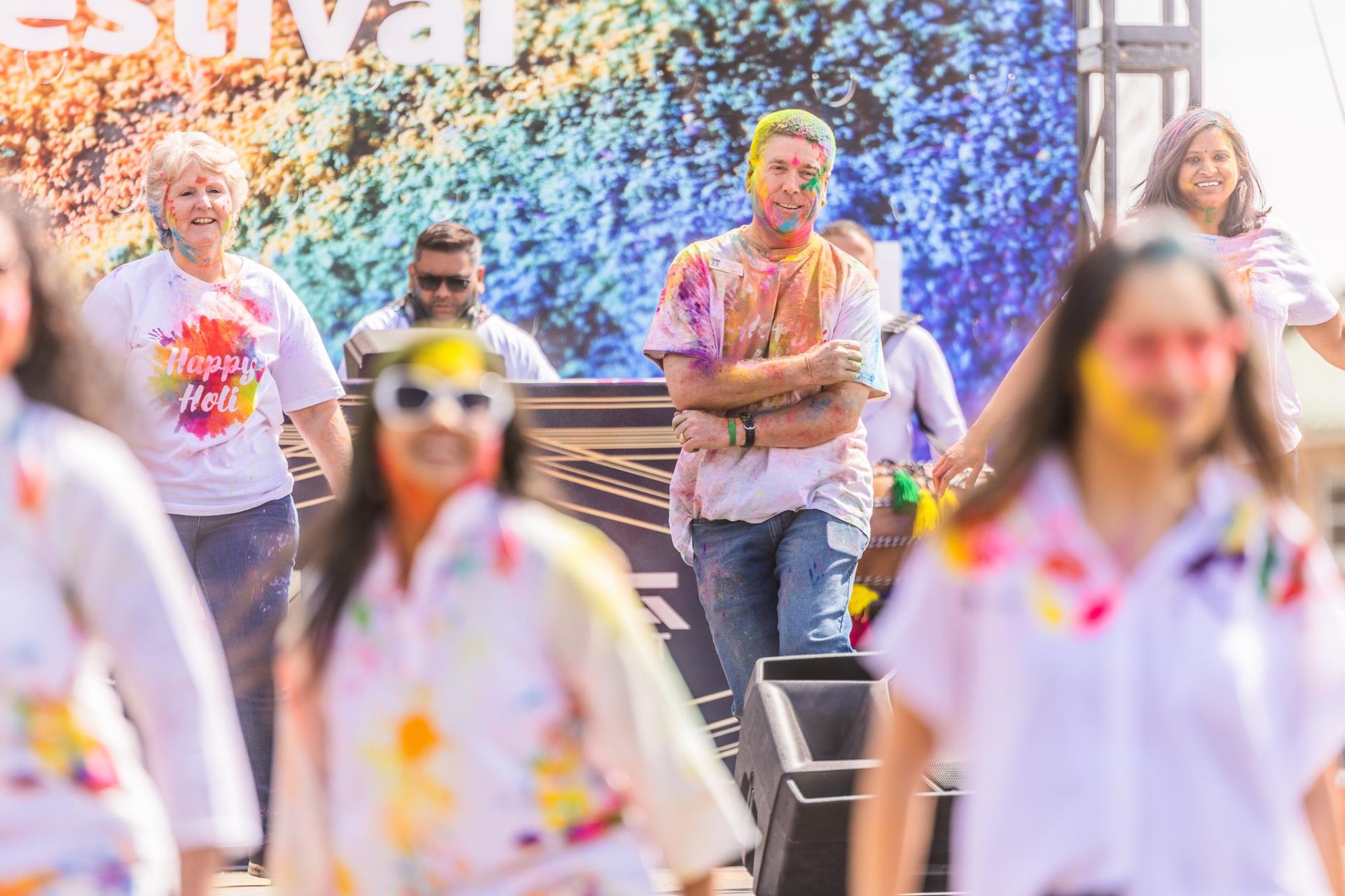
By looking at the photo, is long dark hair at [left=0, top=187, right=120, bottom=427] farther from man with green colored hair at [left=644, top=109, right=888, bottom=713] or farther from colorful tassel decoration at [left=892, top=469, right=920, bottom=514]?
colorful tassel decoration at [left=892, top=469, right=920, bottom=514]

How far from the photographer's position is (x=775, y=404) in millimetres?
4789

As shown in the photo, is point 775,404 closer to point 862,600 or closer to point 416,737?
point 862,600

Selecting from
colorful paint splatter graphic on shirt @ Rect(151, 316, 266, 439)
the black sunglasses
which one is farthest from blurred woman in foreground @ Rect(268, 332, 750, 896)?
the black sunglasses

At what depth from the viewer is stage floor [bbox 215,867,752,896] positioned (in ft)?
15.4

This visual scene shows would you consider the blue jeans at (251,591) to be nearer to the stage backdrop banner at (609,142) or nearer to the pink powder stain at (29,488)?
the stage backdrop banner at (609,142)

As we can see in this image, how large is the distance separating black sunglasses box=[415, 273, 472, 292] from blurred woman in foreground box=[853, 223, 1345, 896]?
433 centimetres

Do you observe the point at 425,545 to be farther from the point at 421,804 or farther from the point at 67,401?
the point at 67,401

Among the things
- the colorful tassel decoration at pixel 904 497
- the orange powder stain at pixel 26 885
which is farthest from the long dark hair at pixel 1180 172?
the orange powder stain at pixel 26 885

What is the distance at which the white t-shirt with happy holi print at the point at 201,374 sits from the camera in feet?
15.7

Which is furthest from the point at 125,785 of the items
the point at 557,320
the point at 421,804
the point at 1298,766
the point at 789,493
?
the point at 557,320

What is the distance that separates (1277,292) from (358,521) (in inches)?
122

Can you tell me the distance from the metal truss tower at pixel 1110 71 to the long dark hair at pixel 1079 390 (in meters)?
4.43

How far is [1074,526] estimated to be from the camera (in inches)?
81.3

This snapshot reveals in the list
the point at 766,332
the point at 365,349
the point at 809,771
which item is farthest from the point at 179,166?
the point at 809,771
